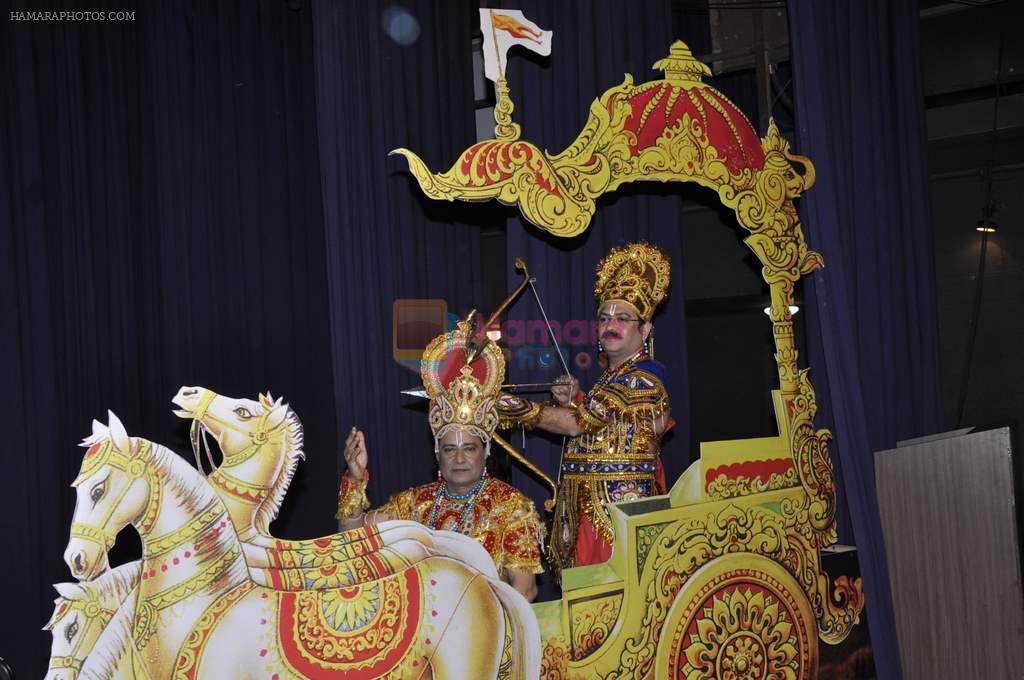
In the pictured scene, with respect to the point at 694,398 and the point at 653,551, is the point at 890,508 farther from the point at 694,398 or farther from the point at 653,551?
the point at 694,398

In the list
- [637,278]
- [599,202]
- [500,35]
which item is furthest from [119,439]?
[599,202]

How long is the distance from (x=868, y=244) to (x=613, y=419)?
1.28m

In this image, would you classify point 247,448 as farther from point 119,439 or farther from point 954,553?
point 954,553

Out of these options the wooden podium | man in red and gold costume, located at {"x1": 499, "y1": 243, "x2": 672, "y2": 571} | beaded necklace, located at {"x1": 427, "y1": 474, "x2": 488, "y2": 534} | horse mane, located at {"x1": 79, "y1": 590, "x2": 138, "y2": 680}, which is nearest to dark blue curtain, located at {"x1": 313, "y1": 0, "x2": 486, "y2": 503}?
man in red and gold costume, located at {"x1": 499, "y1": 243, "x2": 672, "y2": 571}

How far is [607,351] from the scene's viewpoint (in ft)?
12.4

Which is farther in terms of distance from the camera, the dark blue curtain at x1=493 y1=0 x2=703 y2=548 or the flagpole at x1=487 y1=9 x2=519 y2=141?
the dark blue curtain at x1=493 y1=0 x2=703 y2=548

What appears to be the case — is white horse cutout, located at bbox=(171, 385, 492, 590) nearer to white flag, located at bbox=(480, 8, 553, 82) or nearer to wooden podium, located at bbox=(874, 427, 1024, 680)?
white flag, located at bbox=(480, 8, 553, 82)

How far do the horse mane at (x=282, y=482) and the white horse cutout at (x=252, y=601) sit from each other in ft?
0.32

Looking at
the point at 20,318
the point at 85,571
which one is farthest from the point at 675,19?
the point at 85,571

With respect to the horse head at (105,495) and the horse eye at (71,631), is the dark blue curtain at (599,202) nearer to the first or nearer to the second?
the horse head at (105,495)

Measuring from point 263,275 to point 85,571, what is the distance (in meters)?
3.56

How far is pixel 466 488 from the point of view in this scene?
323 cm

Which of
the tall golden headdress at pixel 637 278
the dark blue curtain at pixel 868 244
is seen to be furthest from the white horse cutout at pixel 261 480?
the dark blue curtain at pixel 868 244

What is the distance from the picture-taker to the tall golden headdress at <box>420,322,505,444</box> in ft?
10.5
